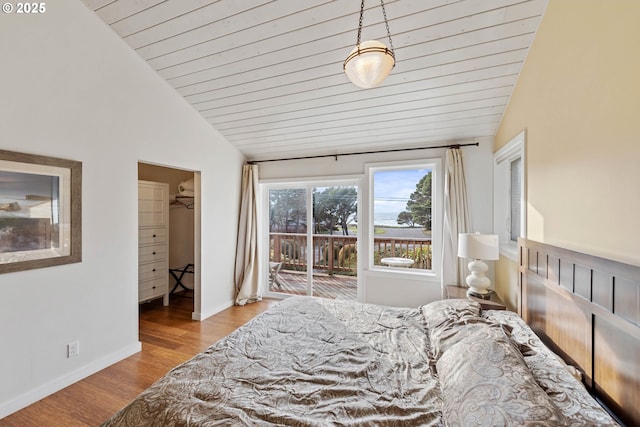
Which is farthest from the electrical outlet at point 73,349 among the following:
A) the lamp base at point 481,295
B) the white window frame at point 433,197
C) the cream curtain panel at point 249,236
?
the lamp base at point 481,295

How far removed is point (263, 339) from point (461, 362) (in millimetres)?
1117

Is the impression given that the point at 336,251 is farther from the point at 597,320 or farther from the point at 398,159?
the point at 597,320

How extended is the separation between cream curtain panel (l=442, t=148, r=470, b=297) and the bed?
1447 mm

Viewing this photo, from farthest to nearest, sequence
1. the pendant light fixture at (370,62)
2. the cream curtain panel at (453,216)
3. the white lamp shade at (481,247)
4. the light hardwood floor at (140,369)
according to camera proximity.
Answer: the cream curtain panel at (453,216), the white lamp shade at (481,247), the light hardwood floor at (140,369), the pendant light fixture at (370,62)

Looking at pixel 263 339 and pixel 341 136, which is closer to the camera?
pixel 263 339

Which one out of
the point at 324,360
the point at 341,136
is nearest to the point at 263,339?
the point at 324,360

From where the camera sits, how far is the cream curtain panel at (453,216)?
3.30 meters

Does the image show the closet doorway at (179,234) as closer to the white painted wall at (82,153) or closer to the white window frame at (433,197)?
the white painted wall at (82,153)

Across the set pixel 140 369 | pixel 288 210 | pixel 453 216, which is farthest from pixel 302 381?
pixel 288 210

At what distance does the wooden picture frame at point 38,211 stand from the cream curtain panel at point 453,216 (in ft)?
12.1

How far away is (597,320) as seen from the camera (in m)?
1.24

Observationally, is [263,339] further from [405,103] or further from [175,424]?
[405,103]

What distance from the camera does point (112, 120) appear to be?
2.58 m

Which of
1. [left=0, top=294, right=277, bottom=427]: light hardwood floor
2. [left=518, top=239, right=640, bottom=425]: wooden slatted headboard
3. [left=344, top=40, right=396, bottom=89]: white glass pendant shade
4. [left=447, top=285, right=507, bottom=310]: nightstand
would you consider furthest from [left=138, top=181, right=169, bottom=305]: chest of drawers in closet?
[left=518, top=239, right=640, bottom=425]: wooden slatted headboard
